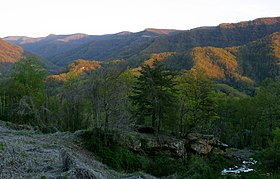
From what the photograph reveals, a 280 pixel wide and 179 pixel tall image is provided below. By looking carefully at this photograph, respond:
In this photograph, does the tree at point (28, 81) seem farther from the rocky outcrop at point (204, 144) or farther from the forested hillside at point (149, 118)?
the rocky outcrop at point (204, 144)

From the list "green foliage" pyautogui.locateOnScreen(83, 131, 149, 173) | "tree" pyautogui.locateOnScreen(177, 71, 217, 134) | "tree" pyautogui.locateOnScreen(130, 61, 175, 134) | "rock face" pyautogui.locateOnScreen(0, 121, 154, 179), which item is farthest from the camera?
"tree" pyautogui.locateOnScreen(177, 71, 217, 134)

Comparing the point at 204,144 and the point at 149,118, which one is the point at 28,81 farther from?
the point at 204,144

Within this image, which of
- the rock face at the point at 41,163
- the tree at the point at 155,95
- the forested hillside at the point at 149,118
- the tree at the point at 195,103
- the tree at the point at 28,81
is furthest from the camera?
the tree at the point at 28,81

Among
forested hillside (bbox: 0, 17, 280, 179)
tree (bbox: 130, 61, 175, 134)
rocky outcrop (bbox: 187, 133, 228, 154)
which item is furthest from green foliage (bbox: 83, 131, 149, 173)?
rocky outcrop (bbox: 187, 133, 228, 154)

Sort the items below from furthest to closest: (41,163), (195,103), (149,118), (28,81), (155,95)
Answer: (149,118)
(28,81)
(195,103)
(155,95)
(41,163)

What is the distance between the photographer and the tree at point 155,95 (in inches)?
1387

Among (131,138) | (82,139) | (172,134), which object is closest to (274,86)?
(172,134)

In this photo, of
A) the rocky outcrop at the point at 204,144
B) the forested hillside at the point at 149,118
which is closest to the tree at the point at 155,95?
the forested hillside at the point at 149,118

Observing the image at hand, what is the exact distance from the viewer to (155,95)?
3512 cm

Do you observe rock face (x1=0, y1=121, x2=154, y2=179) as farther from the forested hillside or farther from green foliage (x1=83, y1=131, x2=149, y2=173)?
the forested hillside

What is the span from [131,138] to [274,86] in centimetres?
4308

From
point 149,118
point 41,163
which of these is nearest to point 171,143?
point 149,118

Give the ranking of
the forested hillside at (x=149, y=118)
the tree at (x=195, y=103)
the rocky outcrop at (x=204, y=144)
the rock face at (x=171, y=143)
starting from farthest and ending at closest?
the tree at (x=195, y=103)
the rocky outcrop at (x=204, y=144)
the rock face at (x=171, y=143)
the forested hillside at (x=149, y=118)

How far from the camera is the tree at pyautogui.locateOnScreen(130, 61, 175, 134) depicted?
35219 mm
